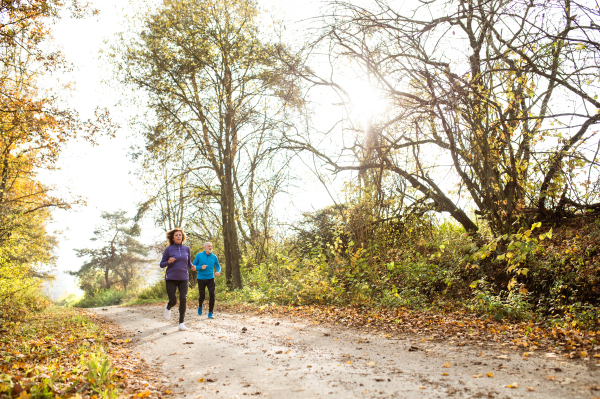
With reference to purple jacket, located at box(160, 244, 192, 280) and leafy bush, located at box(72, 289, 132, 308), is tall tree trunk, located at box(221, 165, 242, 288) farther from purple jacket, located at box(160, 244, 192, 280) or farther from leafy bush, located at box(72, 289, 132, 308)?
leafy bush, located at box(72, 289, 132, 308)

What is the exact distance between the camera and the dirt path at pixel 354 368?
3.27 meters

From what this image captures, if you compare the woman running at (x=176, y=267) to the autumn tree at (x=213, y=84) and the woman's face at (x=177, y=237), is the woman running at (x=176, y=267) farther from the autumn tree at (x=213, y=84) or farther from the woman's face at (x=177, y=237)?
the autumn tree at (x=213, y=84)

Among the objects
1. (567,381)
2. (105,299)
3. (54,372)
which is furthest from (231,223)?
(105,299)

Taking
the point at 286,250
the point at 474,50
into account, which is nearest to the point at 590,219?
the point at 474,50

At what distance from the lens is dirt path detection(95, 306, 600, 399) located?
3271 mm

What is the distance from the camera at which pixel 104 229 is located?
48.4m

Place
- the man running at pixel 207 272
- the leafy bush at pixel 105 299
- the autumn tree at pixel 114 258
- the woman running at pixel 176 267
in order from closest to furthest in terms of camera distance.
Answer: the woman running at pixel 176 267
the man running at pixel 207 272
the leafy bush at pixel 105 299
the autumn tree at pixel 114 258

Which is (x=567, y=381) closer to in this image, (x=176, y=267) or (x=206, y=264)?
(x=176, y=267)

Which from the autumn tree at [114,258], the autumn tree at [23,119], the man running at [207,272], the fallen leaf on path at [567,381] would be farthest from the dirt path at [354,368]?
the autumn tree at [114,258]

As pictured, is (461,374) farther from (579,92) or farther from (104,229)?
(104,229)

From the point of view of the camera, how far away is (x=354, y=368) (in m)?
4.14

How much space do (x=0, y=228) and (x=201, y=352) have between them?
49.9 ft

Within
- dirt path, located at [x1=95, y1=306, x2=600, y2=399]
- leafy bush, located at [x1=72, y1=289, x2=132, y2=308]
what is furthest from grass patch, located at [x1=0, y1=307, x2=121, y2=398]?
leafy bush, located at [x1=72, y1=289, x2=132, y2=308]

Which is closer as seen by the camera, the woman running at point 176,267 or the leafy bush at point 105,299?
the woman running at point 176,267
